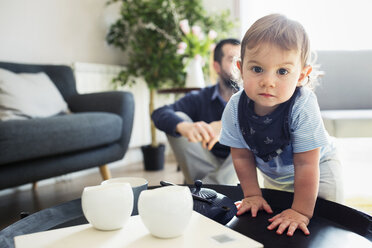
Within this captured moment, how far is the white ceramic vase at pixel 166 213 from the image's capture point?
48 cm

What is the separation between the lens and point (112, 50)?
3303 mm

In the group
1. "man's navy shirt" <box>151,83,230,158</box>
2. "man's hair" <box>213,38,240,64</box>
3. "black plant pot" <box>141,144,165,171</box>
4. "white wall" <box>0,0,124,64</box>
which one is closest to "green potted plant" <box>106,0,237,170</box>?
"black plant pot" <box>141,144,165,171</box>

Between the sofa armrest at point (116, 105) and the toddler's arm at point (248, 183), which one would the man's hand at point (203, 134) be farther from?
the sofa armrest at point (116, 105)

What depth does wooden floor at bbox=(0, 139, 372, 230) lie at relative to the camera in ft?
6.01

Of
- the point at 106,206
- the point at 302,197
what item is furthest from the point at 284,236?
the point at 106,206

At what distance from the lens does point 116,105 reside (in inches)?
82.3

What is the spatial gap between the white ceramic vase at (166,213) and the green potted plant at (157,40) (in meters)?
2.36

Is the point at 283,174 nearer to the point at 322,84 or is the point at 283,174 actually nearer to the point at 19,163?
the point at 19,163

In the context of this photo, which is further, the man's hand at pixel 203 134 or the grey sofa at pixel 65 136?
the grey sofa at pixel 65 136

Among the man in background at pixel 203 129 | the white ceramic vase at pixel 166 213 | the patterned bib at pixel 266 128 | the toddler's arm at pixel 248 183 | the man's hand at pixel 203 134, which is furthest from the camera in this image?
the man in background at pixel 203 129

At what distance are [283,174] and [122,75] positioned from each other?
7.33 feet

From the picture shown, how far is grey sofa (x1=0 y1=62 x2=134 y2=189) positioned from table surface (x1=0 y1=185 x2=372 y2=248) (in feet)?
3.08

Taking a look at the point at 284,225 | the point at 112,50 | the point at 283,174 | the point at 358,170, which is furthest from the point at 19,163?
the point at 358,170

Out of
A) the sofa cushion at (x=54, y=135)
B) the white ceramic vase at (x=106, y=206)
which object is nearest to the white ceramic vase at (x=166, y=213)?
the white ceramic vase at (x=106, y=206)
